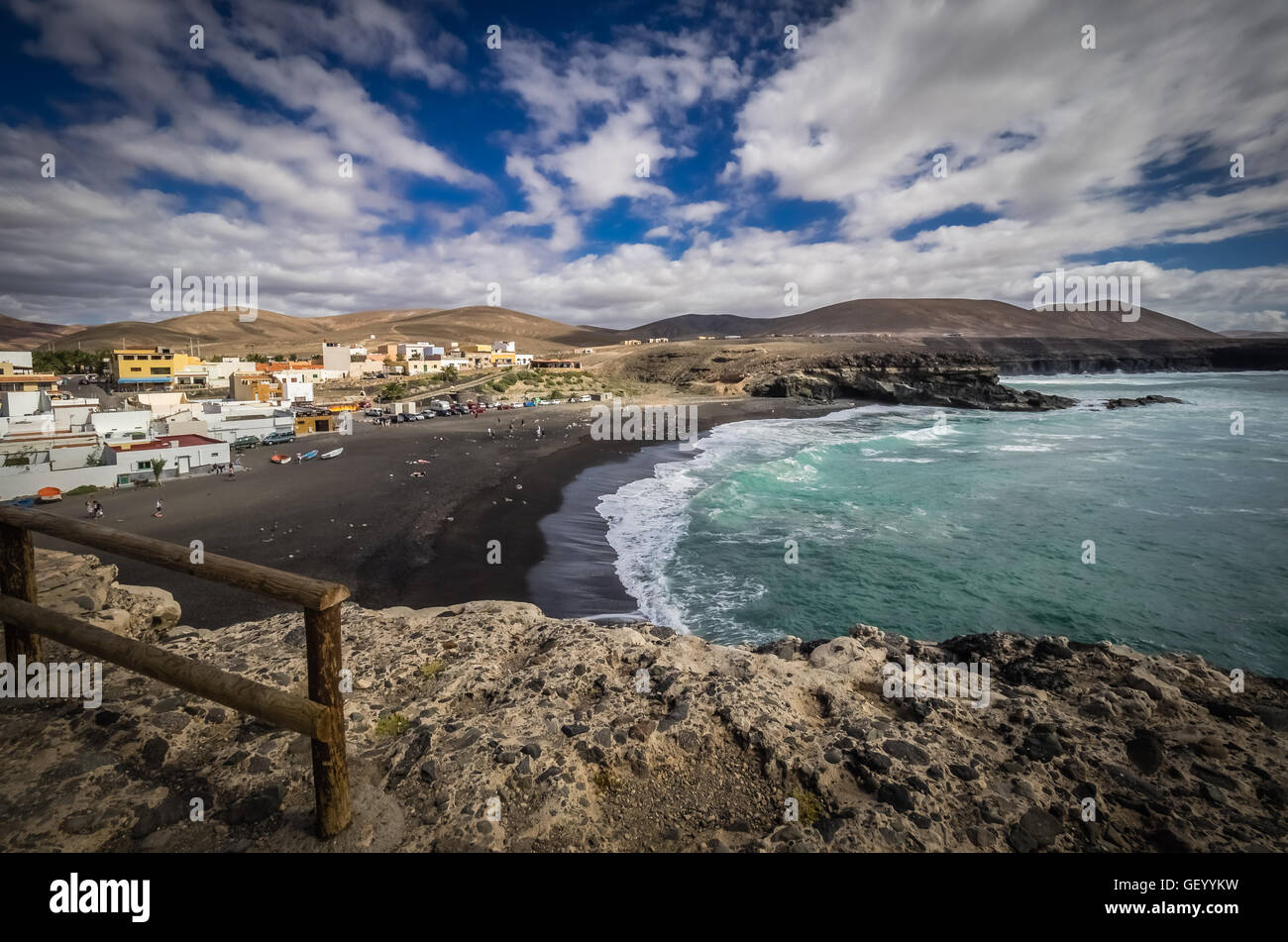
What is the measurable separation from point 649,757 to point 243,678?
8.61 ft

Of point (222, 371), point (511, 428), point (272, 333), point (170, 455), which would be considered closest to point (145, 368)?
point (222, 371)

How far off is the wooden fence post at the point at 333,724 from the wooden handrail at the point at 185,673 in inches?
2.4

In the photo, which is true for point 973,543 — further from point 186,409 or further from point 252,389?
point 252,389

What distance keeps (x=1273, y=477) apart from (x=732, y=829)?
111 ft

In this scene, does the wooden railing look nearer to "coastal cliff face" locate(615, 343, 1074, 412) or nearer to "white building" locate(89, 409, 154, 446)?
"white building" locate(89, 409, 154, 446)

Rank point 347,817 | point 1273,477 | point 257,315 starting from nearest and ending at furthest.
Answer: point 347,817, point 1273,477, point 257,315

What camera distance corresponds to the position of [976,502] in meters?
20.0

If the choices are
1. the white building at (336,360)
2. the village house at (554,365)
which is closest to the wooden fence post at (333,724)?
the white building at (336,360)

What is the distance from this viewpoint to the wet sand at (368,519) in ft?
39.5

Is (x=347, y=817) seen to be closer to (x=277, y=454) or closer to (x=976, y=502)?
(x=976, y=502)

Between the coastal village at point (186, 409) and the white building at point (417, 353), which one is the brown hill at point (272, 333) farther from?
the coastal village at point (186, 409)

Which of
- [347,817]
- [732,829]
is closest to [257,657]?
[347,817]

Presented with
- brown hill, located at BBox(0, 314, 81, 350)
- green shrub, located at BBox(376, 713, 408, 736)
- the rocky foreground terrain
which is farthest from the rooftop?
brown hill, located at BBox(0, 314, 81, 350)

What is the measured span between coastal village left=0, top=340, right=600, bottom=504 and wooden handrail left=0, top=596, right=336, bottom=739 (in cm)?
2307
